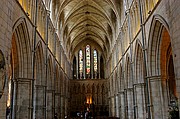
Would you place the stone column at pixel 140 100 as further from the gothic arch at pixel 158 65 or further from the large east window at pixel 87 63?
the large east window at pixel 87 63

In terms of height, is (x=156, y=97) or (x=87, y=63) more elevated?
(x=87, y=63)

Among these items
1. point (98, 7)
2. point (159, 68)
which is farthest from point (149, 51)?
point (98, 7)

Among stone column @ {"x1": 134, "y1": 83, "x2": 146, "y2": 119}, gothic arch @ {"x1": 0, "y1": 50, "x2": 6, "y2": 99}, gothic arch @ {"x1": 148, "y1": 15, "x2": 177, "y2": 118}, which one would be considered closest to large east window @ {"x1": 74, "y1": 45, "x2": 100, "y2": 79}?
stone column @ {"x1": 134, "y1": 83, "x2": 146, "y2": 119}

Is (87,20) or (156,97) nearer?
(156,97)

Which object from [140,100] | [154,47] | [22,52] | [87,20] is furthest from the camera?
[87,20]

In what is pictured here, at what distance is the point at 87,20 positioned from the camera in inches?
1539

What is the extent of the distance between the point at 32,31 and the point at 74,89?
31.9 meters

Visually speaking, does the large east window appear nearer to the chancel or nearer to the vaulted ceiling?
the vaulted ceiling

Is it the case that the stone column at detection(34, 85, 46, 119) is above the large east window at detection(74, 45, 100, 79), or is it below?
below

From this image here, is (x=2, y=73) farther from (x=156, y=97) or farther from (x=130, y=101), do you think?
(x=130, y=101)

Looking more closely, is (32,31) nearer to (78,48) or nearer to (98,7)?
(98,7)

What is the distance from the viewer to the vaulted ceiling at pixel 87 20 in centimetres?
2939

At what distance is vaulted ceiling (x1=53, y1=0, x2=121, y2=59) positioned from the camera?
96.4 feet

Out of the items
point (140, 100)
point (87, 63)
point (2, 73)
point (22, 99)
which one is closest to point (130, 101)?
point (140, 100)
